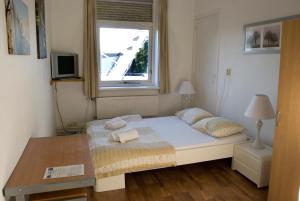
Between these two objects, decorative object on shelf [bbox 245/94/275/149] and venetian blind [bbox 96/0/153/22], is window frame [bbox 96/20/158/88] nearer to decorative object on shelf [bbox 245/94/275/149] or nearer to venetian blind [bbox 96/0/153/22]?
venetian blind [bbox 96/0/153/22]

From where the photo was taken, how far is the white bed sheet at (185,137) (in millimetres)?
2957

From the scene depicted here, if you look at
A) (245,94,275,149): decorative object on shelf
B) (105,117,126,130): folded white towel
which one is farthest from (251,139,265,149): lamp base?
(105,117,126,130): folded white towel

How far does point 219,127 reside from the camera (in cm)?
315

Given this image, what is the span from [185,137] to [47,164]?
76.4 inches

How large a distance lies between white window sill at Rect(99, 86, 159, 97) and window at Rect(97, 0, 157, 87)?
0.14m

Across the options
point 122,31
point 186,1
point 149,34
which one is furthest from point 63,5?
point 186,1

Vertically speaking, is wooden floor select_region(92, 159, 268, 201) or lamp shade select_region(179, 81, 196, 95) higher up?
lamp shade select_region(179, 81, 196, 95)

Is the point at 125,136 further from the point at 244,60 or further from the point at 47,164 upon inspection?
the point at 244,60

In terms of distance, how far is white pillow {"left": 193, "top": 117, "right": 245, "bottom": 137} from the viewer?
3125 millimetres

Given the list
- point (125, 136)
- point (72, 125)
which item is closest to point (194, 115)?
point (125, 136)

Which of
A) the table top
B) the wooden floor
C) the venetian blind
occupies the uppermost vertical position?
the venetian blind

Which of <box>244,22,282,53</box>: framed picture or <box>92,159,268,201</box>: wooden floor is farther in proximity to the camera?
<box>244,22,282,53</box>: framed picture

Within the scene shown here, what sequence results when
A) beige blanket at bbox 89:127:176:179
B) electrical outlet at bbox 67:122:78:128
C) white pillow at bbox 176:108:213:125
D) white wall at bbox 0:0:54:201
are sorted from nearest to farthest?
white wall at bbox 0:0:54:201, beige blanket at bbox 89:127:176:179, white pillow at bbox 176:108:213:125, electrical outlet at bbox 67:122:78:128

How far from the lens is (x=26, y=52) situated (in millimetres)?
1890
